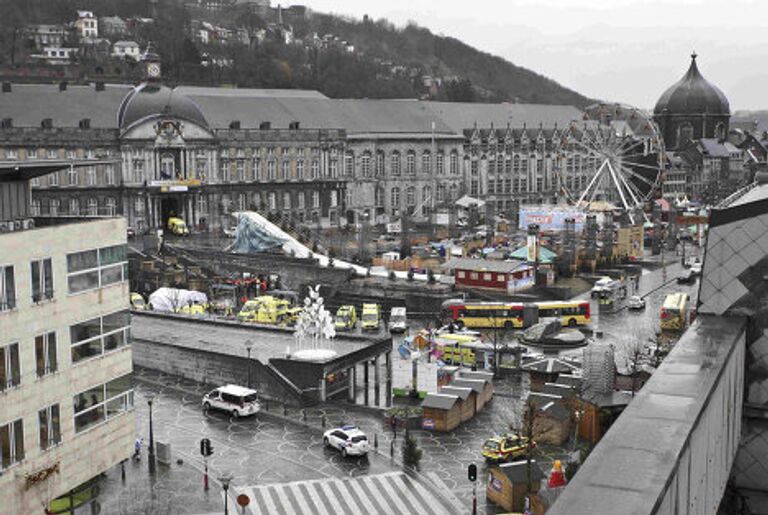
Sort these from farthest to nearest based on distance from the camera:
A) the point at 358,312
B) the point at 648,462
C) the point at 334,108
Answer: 1. the point at 334,108
2. the point at 358,312
3. the point at 648,462

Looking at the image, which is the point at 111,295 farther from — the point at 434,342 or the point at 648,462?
the point at 434,342

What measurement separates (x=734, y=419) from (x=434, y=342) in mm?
23795

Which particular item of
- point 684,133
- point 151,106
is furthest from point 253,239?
point 684,133

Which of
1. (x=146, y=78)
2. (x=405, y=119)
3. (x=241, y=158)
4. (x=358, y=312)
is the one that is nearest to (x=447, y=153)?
(x=405, y=119)

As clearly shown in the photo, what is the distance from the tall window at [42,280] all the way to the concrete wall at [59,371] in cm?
11

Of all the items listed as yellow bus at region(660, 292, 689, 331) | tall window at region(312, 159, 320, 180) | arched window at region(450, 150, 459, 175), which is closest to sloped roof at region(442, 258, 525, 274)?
yellow bus at region(660, 292, 689, 331)

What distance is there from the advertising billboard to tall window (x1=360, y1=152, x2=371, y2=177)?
1983cm

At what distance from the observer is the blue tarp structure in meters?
60.0

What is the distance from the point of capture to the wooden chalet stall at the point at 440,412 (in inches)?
1053

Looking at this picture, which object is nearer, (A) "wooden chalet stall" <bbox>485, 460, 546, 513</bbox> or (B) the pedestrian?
(A) "wooden chalet stall" <bbox>485, 460, 546, 513</bbox>

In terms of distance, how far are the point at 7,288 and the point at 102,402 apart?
3741 millimetres

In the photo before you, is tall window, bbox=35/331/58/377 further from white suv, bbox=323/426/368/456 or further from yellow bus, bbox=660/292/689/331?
yellow bus, bbox=660/292/689/331

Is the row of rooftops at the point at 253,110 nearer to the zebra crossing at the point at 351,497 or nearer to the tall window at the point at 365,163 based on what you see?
the tall window at the point at 365,163

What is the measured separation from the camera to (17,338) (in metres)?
16.6
